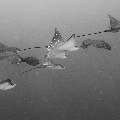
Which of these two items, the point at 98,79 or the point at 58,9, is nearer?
the point at 98,79

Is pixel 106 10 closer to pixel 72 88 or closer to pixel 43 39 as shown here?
pixel 43 39

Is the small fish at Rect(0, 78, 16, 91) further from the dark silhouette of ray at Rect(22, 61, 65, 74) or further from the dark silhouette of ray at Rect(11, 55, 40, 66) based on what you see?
the dark silhouette of ray at Rect(11, 55, 40, 66)

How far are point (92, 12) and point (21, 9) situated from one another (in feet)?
20.6

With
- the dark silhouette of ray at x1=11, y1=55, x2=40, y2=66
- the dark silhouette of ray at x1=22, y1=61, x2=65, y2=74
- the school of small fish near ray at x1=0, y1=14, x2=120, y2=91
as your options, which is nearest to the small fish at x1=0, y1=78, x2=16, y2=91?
the school of small fish near ray at x1=0, y1=14, x2=120, y2=91

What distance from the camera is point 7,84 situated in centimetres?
1047

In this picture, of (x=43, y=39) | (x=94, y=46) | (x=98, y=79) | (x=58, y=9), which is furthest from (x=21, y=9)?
(x=98, y=79)

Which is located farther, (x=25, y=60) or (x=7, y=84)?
(x=25, y=60)

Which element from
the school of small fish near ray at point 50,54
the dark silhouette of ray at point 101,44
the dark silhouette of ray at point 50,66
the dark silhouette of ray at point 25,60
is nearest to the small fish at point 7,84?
the school of small fish near ray at point 50,54

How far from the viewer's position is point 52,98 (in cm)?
967

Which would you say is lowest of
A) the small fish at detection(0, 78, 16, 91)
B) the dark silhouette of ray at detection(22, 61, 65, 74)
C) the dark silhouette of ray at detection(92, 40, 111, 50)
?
the small fish at detection(0, 78, 16, 91)

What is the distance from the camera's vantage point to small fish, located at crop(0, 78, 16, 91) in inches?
397

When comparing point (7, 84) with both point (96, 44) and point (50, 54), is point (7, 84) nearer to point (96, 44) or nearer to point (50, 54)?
point (50, 54)

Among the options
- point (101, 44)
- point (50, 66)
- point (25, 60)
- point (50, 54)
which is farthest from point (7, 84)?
point (101, 44)

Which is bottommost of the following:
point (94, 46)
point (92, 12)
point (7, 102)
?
point (7, 102)
